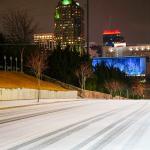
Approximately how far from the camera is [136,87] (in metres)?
176

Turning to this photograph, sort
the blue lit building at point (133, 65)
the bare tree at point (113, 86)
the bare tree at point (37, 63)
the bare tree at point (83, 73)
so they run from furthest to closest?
the blue lit building at point (133, 65)
the bare tree at point (113, 86)
the bare tree at point (83, 73)
the bare tree at point (37, 63)

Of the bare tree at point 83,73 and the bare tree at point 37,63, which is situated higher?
the bare tree at point 37,63

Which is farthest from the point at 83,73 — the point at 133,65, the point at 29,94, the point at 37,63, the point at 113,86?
the point at 133,65

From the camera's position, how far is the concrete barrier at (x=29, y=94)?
5647cm

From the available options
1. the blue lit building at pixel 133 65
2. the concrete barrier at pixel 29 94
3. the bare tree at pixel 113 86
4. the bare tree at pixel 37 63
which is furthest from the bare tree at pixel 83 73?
the blue lit building at pixel 133 65

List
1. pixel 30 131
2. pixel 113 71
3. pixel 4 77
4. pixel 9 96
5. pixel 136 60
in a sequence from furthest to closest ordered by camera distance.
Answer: pixel 136 60 < pixel 113 71 < pixel 4 77 < pixel 9 96 < pixel 30 131

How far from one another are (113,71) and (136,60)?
63.2 ft

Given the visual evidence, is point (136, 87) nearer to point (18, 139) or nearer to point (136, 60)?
point (136, 60)

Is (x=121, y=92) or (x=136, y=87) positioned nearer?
(x=121, y=92)

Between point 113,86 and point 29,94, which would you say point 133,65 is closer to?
point 113,86

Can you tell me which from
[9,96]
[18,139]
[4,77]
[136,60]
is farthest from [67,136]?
[136,60]

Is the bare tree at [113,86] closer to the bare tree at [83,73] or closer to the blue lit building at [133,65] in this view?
the blue lit building at [133,65]

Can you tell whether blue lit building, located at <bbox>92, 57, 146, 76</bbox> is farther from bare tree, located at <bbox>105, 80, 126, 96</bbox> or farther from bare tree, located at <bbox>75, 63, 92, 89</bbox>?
bare tree, located at <bbox>75, 63, 92, 89</bbox>

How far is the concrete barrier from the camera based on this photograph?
56.5 metres
